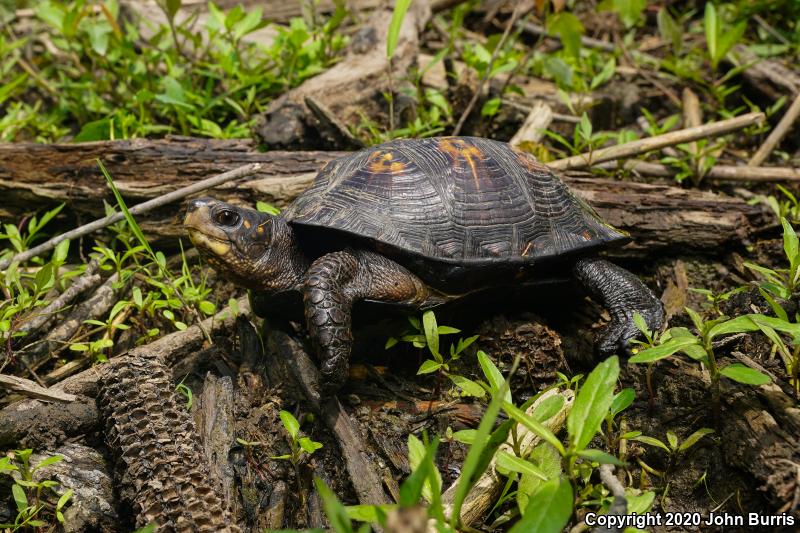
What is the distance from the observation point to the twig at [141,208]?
3.07 meters

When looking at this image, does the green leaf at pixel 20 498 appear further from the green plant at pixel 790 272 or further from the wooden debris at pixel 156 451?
the green plant at pixel 790 272

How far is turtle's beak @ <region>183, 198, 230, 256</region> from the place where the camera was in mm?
2611

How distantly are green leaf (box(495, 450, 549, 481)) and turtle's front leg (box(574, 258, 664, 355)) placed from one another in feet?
3.11

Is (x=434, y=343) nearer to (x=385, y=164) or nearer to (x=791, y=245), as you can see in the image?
(x=385, y=164)

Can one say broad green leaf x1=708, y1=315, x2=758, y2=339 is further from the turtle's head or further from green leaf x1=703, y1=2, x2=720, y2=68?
green leaf x1=703, y1=2, x2=720, y2=68

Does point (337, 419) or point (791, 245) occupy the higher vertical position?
point (791, 245)

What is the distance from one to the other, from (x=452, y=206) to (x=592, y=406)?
120cm

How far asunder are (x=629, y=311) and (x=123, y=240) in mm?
2486

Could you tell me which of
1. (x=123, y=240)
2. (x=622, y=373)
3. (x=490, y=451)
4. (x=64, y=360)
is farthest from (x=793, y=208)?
(x=64, y=360)

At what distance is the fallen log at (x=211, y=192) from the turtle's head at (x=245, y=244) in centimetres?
72

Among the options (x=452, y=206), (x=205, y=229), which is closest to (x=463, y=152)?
(x=452, y=206)

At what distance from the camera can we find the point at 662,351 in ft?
6.63

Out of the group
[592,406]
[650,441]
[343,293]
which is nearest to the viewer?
[592,406]

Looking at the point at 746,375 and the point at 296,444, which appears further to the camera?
the point at 296,444
